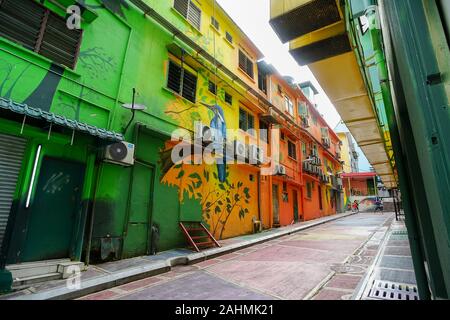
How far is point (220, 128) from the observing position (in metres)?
11.1

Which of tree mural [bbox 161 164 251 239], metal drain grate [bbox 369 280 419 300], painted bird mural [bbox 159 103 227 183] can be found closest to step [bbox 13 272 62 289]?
tree mural [bbox 161 164 251 239]

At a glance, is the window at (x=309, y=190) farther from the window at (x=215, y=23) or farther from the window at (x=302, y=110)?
the window at (x=215, y=23)

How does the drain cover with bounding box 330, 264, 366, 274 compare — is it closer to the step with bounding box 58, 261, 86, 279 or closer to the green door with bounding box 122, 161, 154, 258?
the green door with bounding box 122, 161, 154, 258

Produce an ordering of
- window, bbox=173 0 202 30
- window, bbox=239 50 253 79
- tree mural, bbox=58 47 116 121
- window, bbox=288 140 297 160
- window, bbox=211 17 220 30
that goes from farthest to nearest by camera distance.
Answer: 1. window, bbox=288 140 297 160
2. window, bbox=239 50 253 79
3. window, bbox=211 17 220 30
4. window, bbox=173 0 202 30
5. tree mural, bbox=58 47 116 121

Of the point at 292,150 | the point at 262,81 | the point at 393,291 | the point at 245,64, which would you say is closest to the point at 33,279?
the point at 393,291

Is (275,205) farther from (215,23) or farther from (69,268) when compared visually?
(69,268)

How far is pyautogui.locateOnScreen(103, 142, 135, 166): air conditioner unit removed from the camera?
6219mm

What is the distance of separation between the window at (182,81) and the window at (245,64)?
4.38 m

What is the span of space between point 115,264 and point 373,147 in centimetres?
886

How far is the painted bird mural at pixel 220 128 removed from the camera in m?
10.5

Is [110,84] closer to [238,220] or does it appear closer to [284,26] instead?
[284,26]

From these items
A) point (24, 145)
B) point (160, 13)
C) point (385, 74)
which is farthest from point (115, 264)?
point (160, 13)

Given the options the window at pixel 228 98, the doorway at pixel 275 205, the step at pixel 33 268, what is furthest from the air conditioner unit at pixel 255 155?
the step at pixel 33 268

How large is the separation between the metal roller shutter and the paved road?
2530 millimetres
